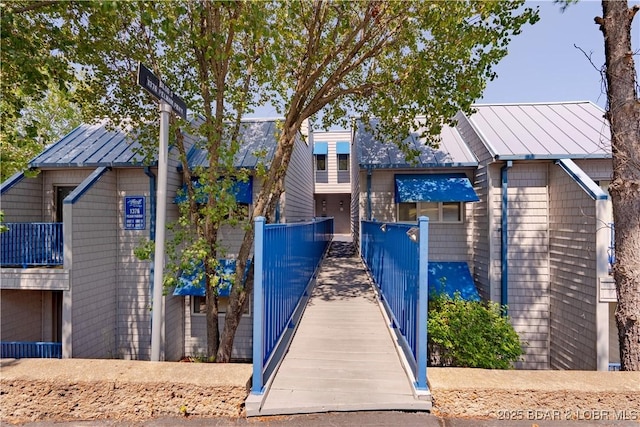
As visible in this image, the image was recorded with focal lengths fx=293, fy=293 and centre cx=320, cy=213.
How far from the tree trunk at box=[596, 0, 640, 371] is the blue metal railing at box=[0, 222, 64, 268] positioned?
10849mm

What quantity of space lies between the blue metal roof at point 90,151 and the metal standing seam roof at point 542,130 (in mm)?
9685

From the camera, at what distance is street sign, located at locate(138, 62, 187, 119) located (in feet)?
9.16

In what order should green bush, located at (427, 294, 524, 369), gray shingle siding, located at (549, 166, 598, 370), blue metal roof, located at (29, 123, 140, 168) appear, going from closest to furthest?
1. green bush, located at (427, 294, 524, 369)
2. gray shingle siding, located at (549, 166, 598, 370)
3. blue metal roof, located at (29, 123, 140, 168)

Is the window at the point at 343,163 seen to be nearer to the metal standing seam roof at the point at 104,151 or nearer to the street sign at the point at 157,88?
the metal standing seam roof at the point at 104,151

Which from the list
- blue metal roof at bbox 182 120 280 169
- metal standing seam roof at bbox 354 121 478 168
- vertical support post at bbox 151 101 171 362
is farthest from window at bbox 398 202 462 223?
vertical support post at bbox 151 101 171 362

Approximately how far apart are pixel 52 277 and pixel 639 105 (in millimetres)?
11444

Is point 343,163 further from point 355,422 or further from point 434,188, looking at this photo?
point 355,422

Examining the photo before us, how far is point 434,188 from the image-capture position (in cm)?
840

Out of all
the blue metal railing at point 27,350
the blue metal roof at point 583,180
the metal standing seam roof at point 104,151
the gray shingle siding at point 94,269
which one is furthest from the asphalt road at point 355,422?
the blue metal railing at point 27,350

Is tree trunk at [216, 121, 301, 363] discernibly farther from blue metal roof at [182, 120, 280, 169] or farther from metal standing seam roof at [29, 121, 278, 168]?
blue metal roof at [182, 120, 280, 169]

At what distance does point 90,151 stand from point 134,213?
7.45 feet

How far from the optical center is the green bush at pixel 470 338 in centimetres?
537

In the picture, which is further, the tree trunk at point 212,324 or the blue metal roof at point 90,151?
the blue metal roof at point 90,151

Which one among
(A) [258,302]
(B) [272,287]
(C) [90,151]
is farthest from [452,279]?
(C) [90,151]
